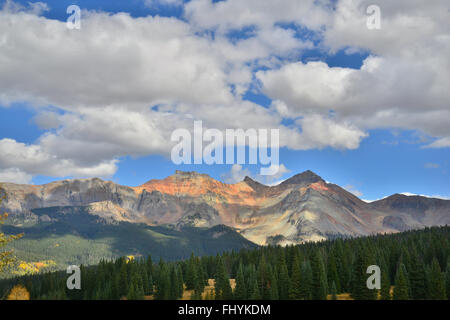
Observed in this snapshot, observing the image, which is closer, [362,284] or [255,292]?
[255,292]

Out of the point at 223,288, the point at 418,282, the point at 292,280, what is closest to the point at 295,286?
the point at 292,280

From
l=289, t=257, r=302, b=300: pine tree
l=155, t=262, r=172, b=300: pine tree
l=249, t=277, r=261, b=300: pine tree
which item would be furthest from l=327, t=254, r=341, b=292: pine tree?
l=155, t=262, r=172, b=300: pine tree

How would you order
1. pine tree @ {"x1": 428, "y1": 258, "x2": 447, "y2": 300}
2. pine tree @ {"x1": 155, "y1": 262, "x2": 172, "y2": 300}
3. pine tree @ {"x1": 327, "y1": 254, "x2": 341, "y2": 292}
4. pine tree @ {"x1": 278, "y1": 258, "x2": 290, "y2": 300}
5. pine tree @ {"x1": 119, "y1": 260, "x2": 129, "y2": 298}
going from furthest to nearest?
pine tree @ {"x1": 327, "y1": 254, "x2": 341, "y2": 292}, pine tree @ {"x1": 119, "y1": 260, "x2": 129, "y2": 298}, pine tree @ {"x1": 155, "y1": 262, "x2": 172, "y2": 300}, pine tree @ {"x1": 278, "y1": 258, "x2": 290, "y2": 300}, pine tree @ {"x1": 428, "y1": 258, "x2": 447, "y2": 300}

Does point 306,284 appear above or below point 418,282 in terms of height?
below

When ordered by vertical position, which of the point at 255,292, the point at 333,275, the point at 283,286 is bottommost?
the point at 255,292

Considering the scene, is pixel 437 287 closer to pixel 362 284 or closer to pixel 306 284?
pixel 362 284

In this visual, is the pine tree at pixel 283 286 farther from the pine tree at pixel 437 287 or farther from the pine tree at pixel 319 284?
the pine tree at pixel 437 287

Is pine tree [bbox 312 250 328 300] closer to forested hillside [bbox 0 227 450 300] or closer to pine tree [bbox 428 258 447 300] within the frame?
forested hillside [bbox 0 227 450 300]

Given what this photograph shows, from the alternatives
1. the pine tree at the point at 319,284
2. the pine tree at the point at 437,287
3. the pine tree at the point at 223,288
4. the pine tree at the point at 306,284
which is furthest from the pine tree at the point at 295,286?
the pine tree at the point at 437,287

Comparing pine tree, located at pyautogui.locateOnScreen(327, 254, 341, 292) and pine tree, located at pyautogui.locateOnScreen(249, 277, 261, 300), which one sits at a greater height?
pine tree, located at pyautogui.locateOnScreen(327, 254, 341, 292)
